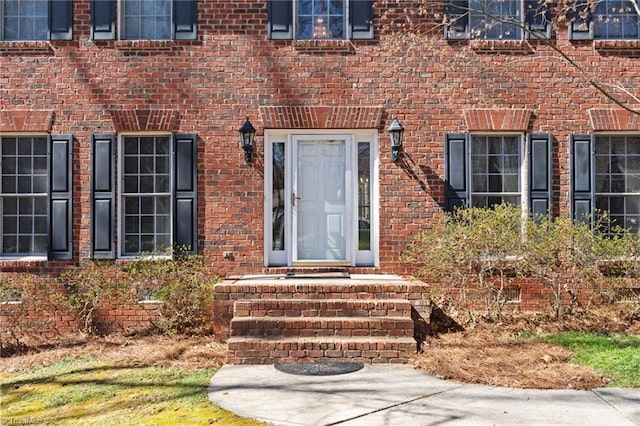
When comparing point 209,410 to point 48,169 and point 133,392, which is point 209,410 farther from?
point 48,169

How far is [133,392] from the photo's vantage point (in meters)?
4.93

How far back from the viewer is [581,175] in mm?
7938

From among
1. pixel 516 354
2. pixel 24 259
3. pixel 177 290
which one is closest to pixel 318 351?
pixel 516 354

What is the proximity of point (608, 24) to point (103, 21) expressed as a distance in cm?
759

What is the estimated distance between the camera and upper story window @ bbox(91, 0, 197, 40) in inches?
312

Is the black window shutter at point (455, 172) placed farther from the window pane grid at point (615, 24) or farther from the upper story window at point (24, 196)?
the upper story window at point (24, 196)

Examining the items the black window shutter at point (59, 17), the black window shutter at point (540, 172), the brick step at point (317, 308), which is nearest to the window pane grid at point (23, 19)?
the black window shutter at point (59, 17)

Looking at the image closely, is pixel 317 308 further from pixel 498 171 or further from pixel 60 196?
pixel 60 196

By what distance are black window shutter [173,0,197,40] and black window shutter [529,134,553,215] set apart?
5.25 m

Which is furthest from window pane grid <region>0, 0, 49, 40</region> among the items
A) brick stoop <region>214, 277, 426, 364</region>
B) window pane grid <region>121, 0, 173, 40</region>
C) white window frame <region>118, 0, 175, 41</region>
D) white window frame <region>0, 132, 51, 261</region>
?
brick stoop <region>214, 277, 426, 364</region>

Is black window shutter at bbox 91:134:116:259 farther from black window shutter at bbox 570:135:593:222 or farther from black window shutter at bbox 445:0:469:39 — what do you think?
black window shutter at bbox 570:135:593:222

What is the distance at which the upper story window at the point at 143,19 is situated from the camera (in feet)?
26.0

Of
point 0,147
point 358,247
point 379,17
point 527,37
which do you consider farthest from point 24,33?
point 527,37

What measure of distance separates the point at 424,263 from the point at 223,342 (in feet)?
10.0
